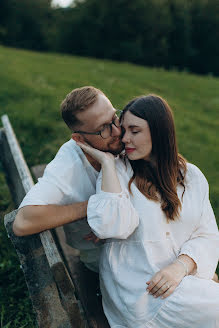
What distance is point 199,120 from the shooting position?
7.96 m

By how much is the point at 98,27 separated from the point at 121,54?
3.68 m

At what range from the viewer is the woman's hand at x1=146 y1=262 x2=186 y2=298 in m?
2.41

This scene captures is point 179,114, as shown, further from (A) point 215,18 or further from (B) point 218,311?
(A) point 215,18

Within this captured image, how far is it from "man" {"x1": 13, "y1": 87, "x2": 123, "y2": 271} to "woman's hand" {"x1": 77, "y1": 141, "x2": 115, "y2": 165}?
0.46ft

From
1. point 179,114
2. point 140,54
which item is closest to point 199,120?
point 179,114

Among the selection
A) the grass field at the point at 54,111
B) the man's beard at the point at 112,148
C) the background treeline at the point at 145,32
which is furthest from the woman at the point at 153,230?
the background treeline at the point at 145,32

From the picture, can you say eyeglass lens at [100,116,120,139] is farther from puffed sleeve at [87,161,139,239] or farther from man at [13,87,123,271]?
puffed sleeve at [87,161,139,239]

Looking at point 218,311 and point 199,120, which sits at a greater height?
point 218,311

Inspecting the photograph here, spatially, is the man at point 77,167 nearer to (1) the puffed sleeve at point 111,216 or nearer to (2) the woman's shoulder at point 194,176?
(1) the puffed sleeve at point 111,216

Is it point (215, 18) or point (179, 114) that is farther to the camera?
point (215, 18)

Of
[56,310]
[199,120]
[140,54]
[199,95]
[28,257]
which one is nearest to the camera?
[56,310]

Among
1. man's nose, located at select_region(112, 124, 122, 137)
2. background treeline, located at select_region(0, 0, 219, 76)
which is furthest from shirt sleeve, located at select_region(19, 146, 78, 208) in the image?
background treeline, located at select_region(0, 0, 219, 76)

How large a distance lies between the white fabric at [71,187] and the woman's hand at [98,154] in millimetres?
153

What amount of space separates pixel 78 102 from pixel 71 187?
0.73m
